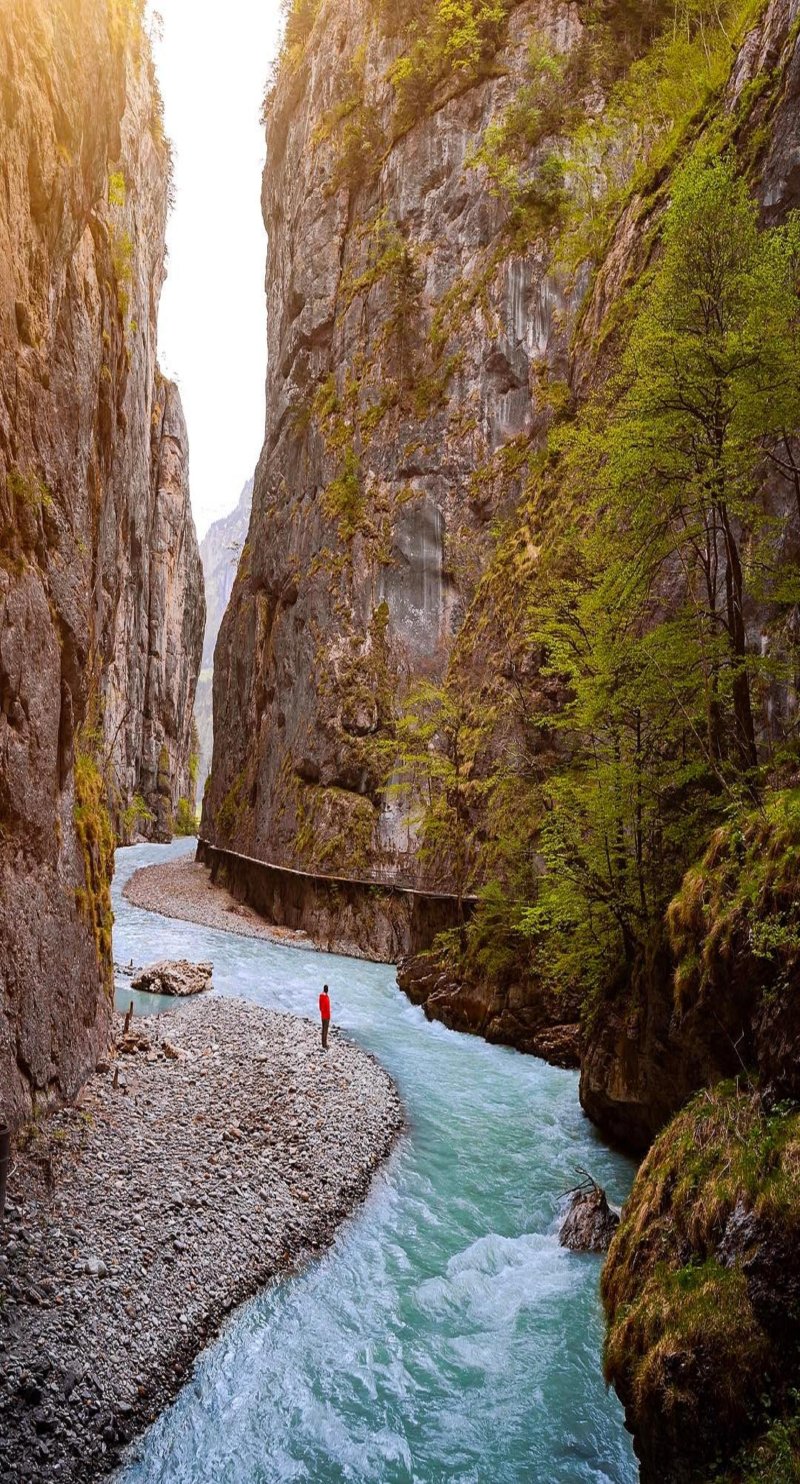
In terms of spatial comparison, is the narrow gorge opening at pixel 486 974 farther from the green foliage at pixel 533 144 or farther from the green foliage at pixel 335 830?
the green foliage at pixel 533 144

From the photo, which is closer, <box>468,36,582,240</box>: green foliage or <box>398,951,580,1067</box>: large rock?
<box>398,951,580,1067</box>: large rock

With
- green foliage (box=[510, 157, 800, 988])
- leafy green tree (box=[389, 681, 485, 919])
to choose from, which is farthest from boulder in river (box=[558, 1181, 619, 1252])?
leafy green tree (box=[389, 681, 485, 919])

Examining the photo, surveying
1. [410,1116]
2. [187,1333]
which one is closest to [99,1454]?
[187,1333]

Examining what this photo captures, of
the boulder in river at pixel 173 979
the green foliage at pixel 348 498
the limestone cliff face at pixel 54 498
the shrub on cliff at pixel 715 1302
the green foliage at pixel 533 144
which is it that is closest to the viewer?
the shrub on cliff at pixel 715 1302

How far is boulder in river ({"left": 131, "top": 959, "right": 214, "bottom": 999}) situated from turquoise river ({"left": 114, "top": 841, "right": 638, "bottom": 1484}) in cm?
961

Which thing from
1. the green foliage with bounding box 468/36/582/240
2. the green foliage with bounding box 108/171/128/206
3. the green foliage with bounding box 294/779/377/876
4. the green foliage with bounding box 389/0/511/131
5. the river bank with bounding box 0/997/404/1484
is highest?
the green foliage with bounding box 389/0/511/131

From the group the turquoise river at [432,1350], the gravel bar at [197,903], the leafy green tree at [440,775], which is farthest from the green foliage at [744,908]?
the gravel bar at [197,903]

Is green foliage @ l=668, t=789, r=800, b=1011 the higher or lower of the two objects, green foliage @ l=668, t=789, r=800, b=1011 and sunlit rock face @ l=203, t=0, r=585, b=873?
the lower

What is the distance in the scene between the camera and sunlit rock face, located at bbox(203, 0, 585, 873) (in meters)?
34.9

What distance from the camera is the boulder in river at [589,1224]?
34.7 ft

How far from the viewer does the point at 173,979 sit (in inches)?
879

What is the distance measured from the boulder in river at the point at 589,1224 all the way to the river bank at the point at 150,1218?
298 cm

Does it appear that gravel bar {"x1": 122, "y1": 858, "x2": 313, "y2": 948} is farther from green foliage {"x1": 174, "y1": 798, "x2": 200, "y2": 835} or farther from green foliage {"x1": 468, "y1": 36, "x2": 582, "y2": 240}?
green foliage {"x1": 174, "y1": 798, "x2": 200, "y2": 835}

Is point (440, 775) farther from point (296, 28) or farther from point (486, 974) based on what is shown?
point (296, 28)
